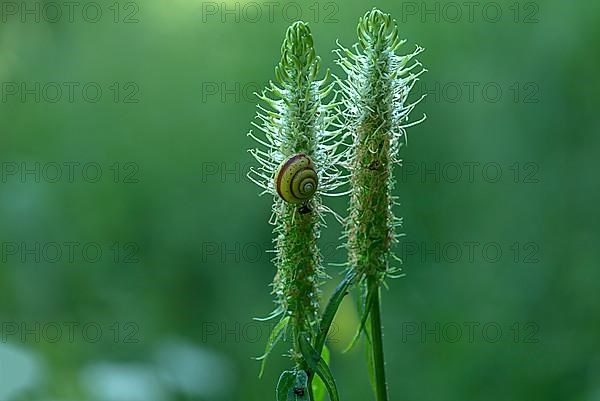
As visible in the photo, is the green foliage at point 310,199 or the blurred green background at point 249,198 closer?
the green foliage at point 310,199

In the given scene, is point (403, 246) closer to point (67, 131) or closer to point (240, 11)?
point (240, 11)

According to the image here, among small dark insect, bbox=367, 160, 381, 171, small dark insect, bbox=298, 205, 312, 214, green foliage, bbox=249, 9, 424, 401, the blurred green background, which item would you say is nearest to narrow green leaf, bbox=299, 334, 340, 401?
green foliage, bbox=249, 9, 424, 401

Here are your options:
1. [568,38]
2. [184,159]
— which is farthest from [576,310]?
[184,159]

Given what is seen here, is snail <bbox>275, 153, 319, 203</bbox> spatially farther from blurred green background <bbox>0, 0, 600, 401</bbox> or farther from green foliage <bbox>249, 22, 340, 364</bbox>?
blurred green background <bbox>0, 0, 600, 401</bbox>

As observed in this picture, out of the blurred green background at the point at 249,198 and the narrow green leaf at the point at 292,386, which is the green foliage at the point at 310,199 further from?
the blurred green background at the point at 249,198

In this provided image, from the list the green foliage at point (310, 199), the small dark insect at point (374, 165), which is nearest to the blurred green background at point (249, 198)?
the green foliage at point (310, 199)
